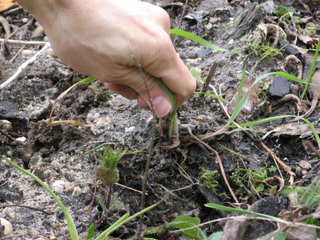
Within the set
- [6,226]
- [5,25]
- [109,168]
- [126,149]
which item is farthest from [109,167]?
[5,25]

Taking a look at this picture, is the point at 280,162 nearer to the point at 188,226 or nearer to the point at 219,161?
the point at 219,161

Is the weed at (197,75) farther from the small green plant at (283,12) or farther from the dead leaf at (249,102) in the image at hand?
the small green plant at (283,12)

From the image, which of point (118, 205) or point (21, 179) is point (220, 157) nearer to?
point (118, 205)

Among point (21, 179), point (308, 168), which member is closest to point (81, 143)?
point (21, 179)

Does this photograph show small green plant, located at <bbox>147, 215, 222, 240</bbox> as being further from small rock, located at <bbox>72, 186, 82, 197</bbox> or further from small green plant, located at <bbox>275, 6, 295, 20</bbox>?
small green plant, located at <bbox>275, 6, 295, 20</bbox>

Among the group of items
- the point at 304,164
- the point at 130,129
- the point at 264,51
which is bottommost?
the point at 130,129

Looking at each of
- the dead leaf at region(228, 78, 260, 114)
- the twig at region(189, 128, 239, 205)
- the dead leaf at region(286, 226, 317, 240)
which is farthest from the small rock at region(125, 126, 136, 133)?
the dead leaf at region(286, 226, 317, 240)
